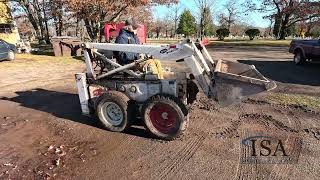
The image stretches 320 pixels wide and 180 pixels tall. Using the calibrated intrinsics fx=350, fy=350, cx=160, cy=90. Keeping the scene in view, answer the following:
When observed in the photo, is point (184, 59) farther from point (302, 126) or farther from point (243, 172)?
point (302, 126)

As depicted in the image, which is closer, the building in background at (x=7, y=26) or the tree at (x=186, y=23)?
the building in background at (x=7, y=26)

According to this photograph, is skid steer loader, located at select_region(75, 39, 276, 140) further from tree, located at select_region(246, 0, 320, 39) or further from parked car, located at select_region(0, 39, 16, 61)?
tree, located at select_region(246, 0, 320, 39)

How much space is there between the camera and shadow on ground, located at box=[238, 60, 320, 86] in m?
11.1

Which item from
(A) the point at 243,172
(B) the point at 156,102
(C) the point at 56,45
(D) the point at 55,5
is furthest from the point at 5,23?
(A) the point at 243,172

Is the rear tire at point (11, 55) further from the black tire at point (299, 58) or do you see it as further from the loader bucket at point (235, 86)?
the loader bucket at point (235, 86)

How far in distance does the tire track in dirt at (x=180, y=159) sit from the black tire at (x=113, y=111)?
122 cm

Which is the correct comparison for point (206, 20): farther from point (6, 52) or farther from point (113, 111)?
point (113, 111)

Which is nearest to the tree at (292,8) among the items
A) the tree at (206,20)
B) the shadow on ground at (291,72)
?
the tree at (206,20)

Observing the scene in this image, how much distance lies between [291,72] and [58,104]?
28.0 ft

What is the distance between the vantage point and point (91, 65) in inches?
266

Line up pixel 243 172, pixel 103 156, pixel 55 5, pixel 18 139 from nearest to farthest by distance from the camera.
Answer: pixel 243 172, pixel 103 156, pixel 18 139, pixel 55 5

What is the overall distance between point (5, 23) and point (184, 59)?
2269cm

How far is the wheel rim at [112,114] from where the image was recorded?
253 inches

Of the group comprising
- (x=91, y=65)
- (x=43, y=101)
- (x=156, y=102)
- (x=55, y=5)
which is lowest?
(x=43, y=101)
